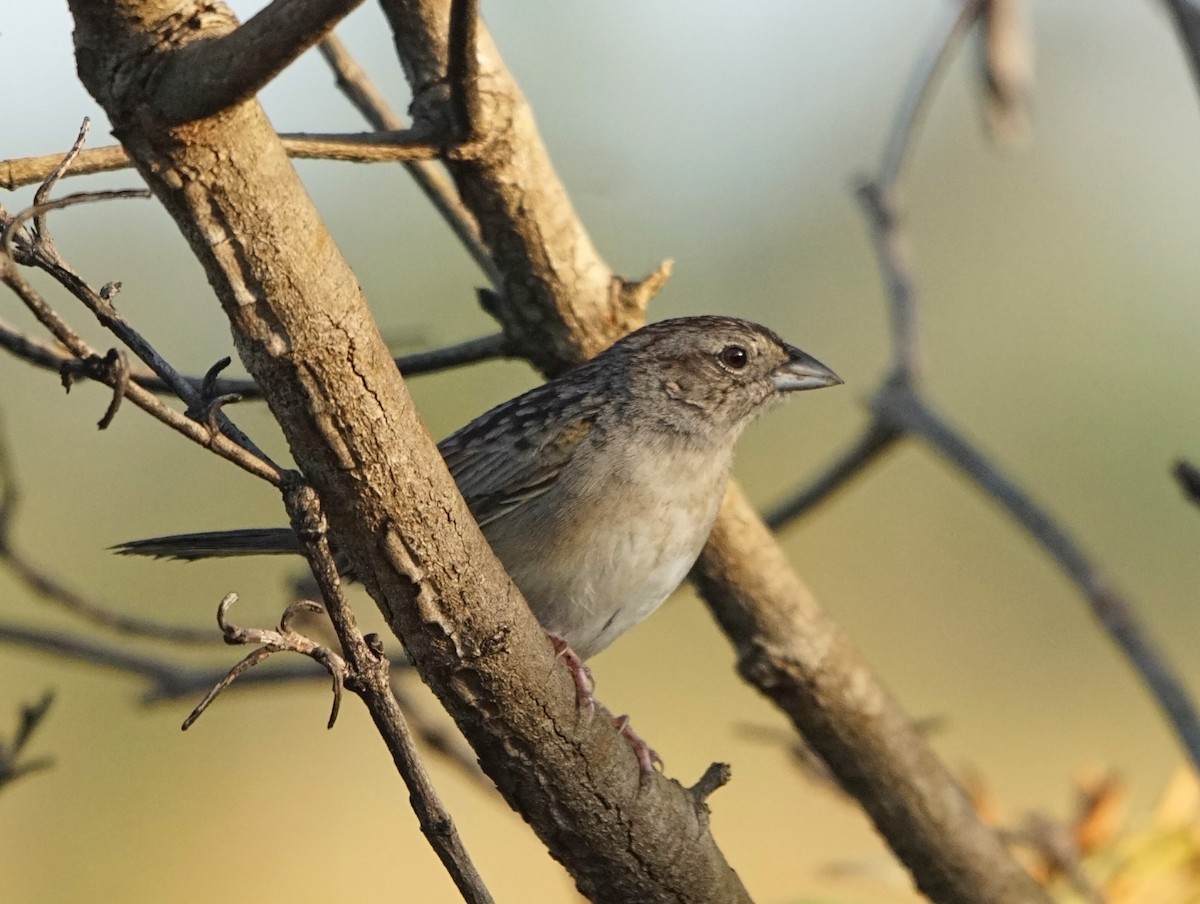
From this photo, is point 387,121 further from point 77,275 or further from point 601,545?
point 77,275

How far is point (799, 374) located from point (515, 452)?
1.09 metres

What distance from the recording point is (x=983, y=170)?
14.5 metres

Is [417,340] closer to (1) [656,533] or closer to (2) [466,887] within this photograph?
(1) [656,533]

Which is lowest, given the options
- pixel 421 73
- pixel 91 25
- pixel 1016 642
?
pixel 1016 642

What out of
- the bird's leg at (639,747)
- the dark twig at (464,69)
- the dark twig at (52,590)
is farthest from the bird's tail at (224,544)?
the dark twig at (464,69)

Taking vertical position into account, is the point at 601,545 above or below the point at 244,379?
below

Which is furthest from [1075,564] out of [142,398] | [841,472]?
[142,398]

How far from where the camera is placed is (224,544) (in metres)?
3.74

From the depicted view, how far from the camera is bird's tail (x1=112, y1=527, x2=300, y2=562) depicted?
11.9 feet

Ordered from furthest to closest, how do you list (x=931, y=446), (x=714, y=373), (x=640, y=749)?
(x=714, y=373), (x=931, y=446), (x=640, y=749)

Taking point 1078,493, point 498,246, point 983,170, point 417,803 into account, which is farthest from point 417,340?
point 983,170

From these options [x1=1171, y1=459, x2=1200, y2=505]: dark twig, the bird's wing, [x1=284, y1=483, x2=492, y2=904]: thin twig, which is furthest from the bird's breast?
[x1=284, y1=483, x2=492, y2=904]: thin twig

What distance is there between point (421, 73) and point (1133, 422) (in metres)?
10.8

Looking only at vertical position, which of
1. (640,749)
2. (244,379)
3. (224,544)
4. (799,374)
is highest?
(244,379)
